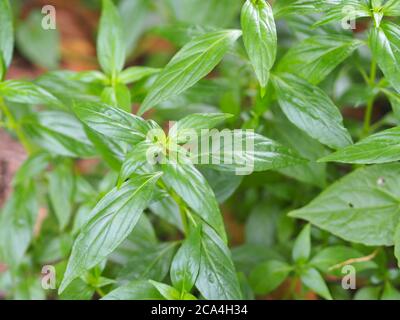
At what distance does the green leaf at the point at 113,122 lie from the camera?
1.09 metres

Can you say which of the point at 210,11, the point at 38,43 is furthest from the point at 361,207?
the point at 38,43

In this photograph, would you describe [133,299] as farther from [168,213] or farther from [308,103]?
[308,103]

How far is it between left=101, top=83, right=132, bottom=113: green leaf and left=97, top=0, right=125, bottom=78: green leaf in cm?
7

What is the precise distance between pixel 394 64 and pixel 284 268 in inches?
21.5

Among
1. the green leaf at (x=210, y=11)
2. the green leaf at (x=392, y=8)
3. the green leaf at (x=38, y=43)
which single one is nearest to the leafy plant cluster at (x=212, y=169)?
the green leaf at (x=392, y=8)

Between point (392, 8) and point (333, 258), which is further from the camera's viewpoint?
point (333, 258)

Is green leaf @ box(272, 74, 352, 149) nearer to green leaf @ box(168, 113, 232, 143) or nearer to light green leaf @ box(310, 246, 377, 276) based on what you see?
green leaf @ box(168, 113, 232, 143)

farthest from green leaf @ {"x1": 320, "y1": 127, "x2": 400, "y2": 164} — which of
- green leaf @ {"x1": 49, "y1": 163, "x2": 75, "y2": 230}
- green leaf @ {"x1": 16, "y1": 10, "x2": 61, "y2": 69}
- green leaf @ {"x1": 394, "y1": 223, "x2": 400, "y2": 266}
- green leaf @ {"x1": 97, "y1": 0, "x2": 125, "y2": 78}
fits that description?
green leaf @ {"x1": 16, "y1": 10, "x2": 61, "y2": 69}

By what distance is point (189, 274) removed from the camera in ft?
3.80

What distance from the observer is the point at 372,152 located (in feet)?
3.58

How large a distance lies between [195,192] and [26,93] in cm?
47

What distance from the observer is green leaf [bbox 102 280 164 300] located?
1.15 m

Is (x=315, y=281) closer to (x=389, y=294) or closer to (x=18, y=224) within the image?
(x=389, y=294)

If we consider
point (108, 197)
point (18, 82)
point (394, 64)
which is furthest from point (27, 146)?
point (394, 64)
